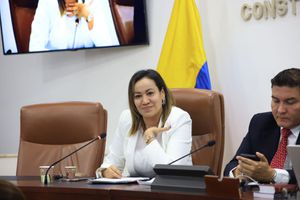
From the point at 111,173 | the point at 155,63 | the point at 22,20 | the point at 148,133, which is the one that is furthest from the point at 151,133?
the point at 22,20

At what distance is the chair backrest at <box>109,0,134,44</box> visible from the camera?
4.49m

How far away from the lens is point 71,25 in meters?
4.71

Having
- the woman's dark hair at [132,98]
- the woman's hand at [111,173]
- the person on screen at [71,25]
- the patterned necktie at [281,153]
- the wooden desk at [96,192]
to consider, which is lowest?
the woman's hand at [111,173]

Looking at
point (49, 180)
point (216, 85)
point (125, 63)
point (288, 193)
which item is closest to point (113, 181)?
point (49, 180)

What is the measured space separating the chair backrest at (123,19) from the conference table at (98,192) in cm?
191

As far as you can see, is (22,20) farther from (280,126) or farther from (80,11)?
(280,126)

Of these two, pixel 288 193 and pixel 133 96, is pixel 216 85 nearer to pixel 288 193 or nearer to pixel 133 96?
pixel 133 96

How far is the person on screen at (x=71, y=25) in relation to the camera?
459 cm

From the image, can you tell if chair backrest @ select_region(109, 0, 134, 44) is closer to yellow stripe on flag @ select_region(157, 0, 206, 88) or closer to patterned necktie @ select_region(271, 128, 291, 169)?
yellow stripe on flag @ select_region(157, 0, 206, 88)

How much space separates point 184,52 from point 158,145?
3.81 feet

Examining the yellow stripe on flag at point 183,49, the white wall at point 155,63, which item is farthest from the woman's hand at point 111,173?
the white wall at point 155,63

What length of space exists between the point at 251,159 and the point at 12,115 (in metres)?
3.42

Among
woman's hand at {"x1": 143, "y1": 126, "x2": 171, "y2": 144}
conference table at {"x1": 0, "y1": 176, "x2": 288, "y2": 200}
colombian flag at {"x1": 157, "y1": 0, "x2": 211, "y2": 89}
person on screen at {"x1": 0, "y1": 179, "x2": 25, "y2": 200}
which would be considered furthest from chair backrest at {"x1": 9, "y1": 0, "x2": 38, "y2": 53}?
person on screen at {"x1": 0, "y1": 179, "x2": 25, "y2": 200}

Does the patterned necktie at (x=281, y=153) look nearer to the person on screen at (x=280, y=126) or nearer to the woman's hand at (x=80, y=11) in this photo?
the person on screen at (x=280, y=126)
